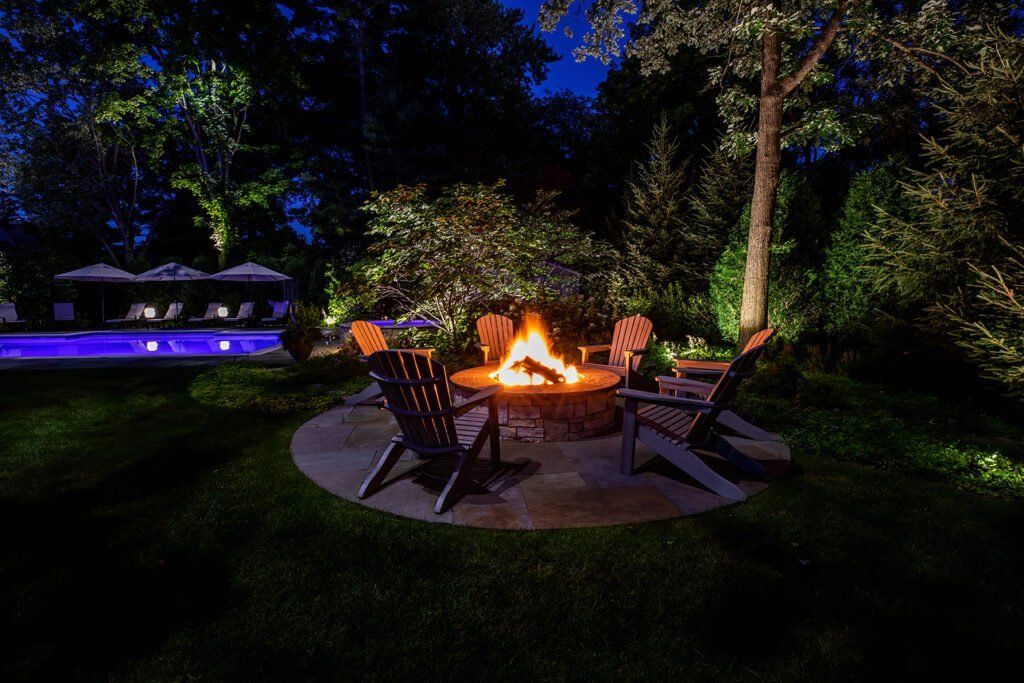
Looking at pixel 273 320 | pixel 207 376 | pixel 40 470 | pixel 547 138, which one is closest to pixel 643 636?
pixel 40 470

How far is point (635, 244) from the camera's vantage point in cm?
1500

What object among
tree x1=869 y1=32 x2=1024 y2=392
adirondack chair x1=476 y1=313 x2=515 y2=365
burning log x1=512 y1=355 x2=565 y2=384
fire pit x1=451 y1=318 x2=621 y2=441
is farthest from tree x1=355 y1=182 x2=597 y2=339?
tree x1=869 y1=32 x2=1024 y2=392

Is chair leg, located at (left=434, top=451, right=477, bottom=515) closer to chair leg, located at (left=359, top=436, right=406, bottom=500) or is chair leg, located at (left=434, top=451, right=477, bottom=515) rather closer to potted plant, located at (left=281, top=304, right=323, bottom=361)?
chair leg, located at (left=359, top=436, right=406, bottom=500)

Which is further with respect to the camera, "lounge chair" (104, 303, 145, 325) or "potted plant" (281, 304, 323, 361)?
"lounge chair" (104, 303, 145, 325)

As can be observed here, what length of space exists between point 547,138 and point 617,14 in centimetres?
1460

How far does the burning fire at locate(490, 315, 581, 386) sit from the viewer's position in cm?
483

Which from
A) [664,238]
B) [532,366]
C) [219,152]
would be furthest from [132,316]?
[532,366]

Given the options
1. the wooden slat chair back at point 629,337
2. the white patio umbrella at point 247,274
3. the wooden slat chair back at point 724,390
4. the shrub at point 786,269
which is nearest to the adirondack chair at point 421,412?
the wooden slat chair back at point 724,390

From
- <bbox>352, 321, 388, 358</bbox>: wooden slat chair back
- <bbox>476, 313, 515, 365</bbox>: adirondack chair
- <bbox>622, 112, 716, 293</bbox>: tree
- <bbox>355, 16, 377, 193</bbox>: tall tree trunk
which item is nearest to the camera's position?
<bbox>352, 321, 388, 358</bbox>: wooden slat chair back

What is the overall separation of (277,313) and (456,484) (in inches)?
735

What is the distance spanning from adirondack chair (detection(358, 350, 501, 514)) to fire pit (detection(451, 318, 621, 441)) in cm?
115

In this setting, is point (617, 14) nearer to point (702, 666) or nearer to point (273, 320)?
point (702, 666)

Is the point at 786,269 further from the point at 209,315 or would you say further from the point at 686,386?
the point at 209,315

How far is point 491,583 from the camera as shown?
2.44 metres
